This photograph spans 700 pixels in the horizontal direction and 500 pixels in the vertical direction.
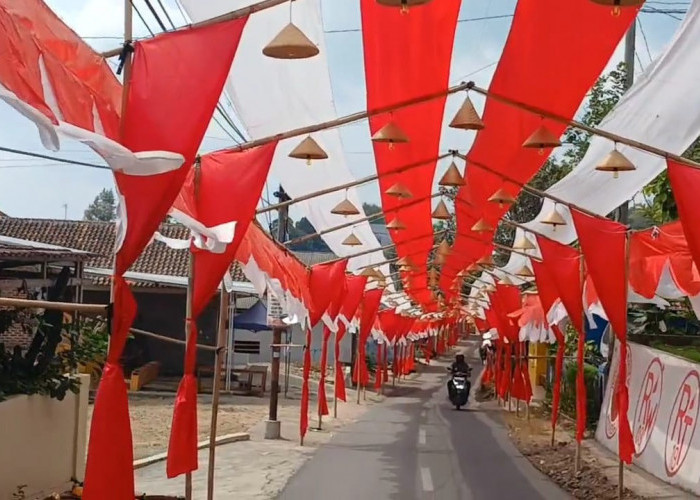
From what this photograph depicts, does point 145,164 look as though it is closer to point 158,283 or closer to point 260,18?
point 260,18

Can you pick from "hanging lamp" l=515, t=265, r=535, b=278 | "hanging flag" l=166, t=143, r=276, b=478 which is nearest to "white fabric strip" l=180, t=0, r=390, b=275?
"hanging flag" l=166, t=143, r=276, b=478

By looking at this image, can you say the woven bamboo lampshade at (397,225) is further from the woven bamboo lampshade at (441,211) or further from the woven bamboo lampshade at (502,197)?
the woven bamboo lampshade at (502,197)

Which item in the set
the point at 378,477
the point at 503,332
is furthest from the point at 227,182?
the point at 503,332

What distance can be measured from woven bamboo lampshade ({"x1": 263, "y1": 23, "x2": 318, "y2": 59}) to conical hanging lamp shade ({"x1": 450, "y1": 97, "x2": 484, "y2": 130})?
8.21 feet

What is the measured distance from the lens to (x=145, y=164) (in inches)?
181

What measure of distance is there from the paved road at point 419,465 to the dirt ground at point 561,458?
224mm

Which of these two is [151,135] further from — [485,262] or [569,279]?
[485,262]

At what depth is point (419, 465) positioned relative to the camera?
43.2 ft

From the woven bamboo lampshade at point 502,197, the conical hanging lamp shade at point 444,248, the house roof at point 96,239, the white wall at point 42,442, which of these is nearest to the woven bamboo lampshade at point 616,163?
the woven bamboo lampshade at point 502,197

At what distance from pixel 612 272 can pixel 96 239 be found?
72.9 ft

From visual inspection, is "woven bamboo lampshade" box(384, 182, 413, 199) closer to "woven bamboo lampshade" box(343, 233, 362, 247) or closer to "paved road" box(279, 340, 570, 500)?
"woven bamboo lampshade" box(343, 233, 362, 247)

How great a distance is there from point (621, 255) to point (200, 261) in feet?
17.5

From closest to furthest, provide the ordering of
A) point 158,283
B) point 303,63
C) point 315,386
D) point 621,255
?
point 303,63 < point 621,255 < point 158,283 < point 315,386

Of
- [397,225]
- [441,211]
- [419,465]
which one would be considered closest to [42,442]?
[419,465]
